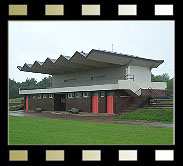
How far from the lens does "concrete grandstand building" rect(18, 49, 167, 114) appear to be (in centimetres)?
2980

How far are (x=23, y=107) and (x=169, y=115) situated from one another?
31893mm

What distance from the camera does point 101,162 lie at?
4418 millimetres

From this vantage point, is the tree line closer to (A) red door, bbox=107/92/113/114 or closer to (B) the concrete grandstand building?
(B) the concrete grandstand building

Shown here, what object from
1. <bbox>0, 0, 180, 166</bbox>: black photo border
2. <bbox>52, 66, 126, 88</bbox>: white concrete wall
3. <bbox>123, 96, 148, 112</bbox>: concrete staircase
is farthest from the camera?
<bbox>52, 66, 126, 88</bbox>: white concrete wall

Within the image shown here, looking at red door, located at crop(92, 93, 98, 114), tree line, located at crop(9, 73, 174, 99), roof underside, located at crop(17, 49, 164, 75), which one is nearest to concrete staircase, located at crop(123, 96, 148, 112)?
red door, located at crop(92, 93, 98, 114)

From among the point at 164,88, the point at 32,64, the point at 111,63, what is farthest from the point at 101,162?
the point at 32,64

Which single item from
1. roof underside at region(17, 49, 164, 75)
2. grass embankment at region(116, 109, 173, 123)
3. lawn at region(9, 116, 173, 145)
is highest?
roof underside at region(17, 49, 164, 75)

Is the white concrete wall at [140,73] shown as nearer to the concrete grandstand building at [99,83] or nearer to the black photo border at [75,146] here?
the concrete grandstand building at [99,83]

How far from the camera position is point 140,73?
114 feet

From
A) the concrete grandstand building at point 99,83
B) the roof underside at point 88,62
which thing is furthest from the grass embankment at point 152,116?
the roof underside at point 88,62

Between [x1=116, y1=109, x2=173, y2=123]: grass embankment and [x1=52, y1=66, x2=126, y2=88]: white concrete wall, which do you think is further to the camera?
[x1=52, y1=66, x2=126, y2=88]: white concrete wall

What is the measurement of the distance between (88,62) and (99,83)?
3.05m

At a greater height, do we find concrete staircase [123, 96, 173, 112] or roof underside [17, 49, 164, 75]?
roof underside [17, 49, 164, 75]

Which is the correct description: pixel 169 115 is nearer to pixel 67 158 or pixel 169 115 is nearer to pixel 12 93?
pixel 67 158
